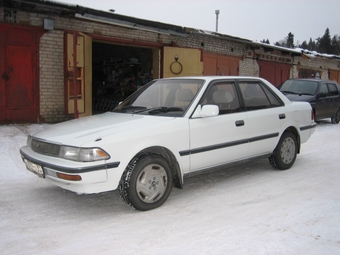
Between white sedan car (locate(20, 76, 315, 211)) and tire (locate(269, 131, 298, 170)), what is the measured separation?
0.6 inches

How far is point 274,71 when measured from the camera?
60.0 ft

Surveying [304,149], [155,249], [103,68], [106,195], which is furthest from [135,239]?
[103,68]

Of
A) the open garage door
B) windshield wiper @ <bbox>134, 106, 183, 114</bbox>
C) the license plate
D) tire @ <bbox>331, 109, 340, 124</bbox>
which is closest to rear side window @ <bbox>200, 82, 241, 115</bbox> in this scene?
windshield wiper @ <bbox>134, 106, 183, 114</bbox>

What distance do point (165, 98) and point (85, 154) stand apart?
5.41ft

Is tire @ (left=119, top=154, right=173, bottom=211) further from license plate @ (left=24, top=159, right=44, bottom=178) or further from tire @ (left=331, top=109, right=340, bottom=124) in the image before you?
tire @ (left=331, top=109, right=340, bottom=124)

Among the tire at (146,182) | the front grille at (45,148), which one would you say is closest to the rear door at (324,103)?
the tire at (146,182)

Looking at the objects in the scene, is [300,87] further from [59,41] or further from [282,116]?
[59,41]

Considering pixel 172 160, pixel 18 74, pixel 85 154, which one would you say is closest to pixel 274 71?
pixel 18 74

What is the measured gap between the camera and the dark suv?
1120 cm

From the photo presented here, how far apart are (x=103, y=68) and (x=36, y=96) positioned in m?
7.05

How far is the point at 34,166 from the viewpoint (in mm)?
3961

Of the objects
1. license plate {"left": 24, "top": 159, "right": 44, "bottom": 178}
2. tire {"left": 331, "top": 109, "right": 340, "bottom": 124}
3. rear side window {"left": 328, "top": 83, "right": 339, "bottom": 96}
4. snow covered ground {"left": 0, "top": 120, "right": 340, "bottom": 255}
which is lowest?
snow covered ground {"left": 0, "top": 120, "right": 340, "bottom": 255}

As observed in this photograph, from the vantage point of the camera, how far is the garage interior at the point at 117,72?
14.7 metres

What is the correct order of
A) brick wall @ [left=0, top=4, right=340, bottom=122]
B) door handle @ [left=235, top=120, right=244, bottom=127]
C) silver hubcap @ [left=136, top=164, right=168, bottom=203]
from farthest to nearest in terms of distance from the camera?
brick wall @ [left=0, top=4, right=340, bottom=122], door handle @ [left=235, top=120, right=244, bottom=127], silver hubcap @ [left=136, top=164, right=168, bottom=203]
